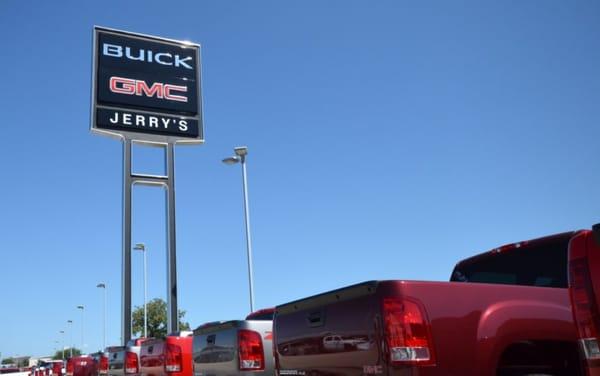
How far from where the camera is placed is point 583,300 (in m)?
3.06

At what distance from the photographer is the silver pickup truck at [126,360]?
412 inches

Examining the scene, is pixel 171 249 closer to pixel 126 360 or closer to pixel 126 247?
pixel 126 247

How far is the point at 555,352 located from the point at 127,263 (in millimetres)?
17869

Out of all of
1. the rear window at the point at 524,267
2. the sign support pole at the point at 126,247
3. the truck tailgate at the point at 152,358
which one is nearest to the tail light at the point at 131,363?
the truck tailgate at the point at 152,358

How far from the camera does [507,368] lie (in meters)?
4.27

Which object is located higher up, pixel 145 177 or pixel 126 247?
pixel 145 177

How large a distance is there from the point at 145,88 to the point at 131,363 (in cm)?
1304

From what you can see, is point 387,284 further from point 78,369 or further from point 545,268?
point 78,369

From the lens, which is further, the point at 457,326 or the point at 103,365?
the point at 103,365

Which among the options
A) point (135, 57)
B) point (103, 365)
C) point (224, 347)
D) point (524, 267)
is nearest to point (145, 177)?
point (135, 57)

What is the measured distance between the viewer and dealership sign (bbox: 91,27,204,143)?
2119 cm

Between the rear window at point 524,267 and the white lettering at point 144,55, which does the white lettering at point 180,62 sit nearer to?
the white lettering at point 144,55

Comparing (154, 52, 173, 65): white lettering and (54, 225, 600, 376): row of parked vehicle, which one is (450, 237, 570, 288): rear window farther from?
(154, 52, 173, 65): white lettering

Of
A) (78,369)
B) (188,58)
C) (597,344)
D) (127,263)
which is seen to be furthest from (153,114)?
(597,344)
